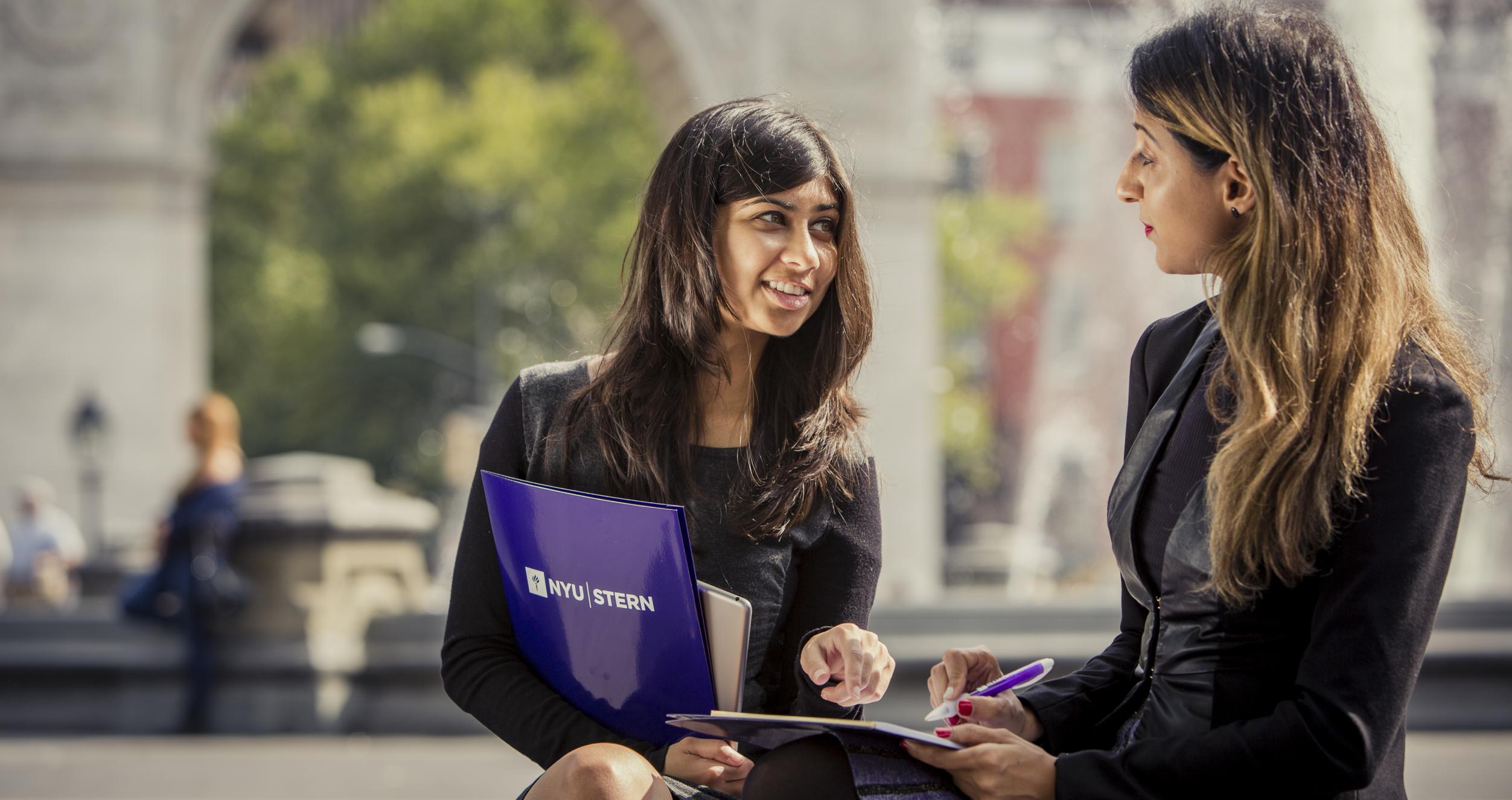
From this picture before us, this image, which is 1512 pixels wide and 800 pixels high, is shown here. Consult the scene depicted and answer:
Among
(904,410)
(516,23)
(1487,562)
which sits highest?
(516,23)

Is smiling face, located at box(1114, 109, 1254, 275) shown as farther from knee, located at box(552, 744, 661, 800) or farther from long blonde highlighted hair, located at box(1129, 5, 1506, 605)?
knee, located at box(552, 744, 661, 800)

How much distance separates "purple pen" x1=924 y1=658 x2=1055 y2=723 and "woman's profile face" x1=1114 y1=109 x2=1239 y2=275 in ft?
1.93

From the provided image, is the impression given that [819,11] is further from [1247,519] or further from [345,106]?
[345,106]

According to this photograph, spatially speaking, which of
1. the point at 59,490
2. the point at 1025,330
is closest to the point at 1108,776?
the point at 59,490

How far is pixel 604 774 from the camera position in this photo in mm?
2154

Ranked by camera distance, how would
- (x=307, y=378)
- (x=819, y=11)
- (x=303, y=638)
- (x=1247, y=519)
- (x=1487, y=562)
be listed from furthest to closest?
(x=307, y=378)
(x=819, y=11)
(x=1487, y=562)
(x=303, y=638)
(x=1247, y=519)

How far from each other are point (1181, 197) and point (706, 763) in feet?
3.33

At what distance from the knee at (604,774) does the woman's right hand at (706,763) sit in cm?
14

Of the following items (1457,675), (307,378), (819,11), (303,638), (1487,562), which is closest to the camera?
(1457,675)

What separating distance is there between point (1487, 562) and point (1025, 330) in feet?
85.5

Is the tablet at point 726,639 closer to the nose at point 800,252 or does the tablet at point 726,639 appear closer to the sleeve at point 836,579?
the sleeve at point 836,579

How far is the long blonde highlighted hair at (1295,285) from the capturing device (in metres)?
2.04

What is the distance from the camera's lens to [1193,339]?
2.48 metres

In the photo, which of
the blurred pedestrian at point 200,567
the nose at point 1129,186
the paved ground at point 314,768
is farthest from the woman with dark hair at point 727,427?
the blurred pedestrian at point 200,567
